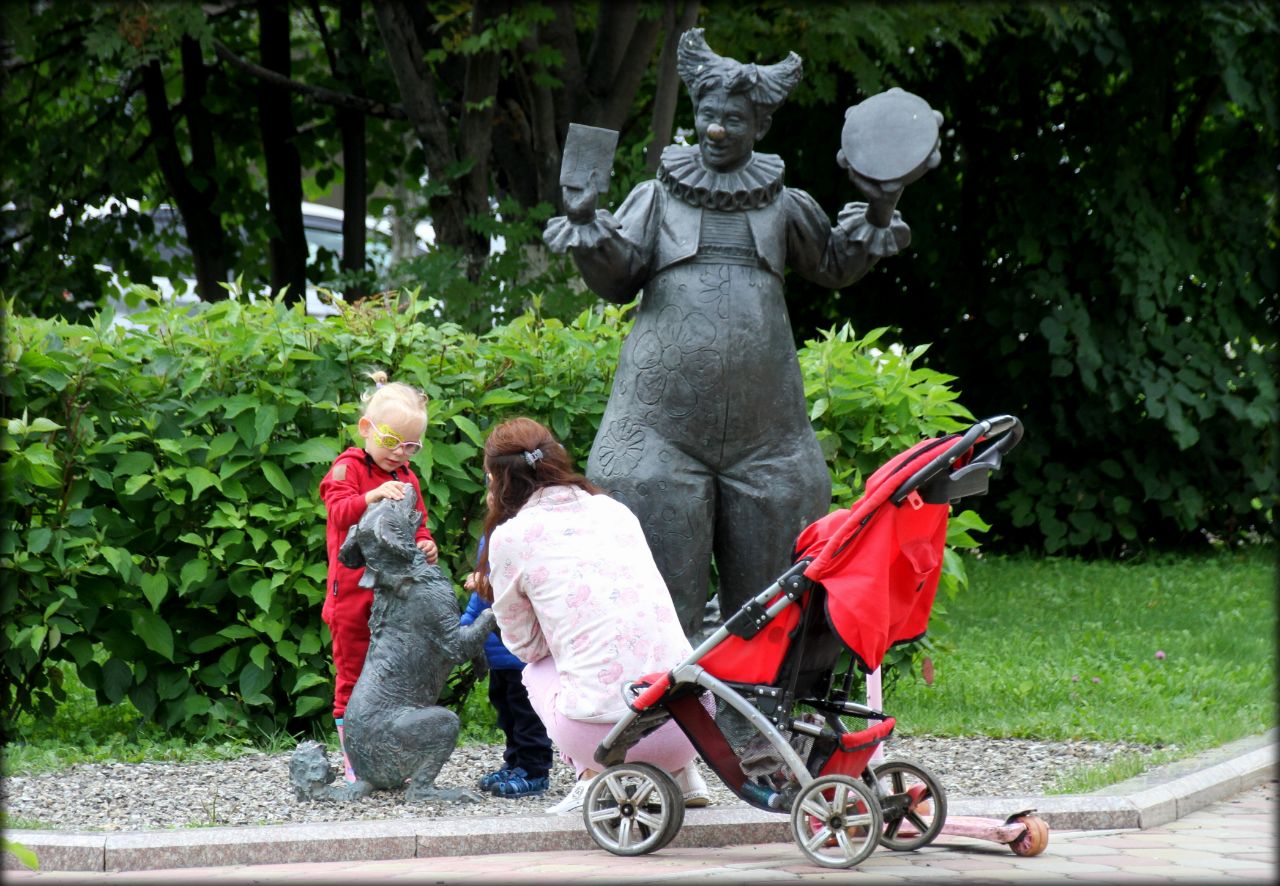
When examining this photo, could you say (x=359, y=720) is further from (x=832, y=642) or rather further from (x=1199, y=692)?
(x=1199, y=692)

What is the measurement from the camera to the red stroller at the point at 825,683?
409cm

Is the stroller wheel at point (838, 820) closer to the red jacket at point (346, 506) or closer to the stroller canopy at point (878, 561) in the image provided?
the stroller canopy at point (878, 561)

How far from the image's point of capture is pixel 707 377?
5.01 metres

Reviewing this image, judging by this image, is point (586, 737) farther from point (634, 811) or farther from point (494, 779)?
point (494, 779)

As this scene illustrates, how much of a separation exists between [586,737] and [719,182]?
196 centimetres

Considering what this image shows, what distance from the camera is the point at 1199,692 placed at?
23.6ft

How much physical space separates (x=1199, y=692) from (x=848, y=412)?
2392 mm

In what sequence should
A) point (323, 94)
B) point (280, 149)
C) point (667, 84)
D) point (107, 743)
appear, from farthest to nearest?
point (280, 149) < point (323, 94) < point (667, 84) < point (107, 743)

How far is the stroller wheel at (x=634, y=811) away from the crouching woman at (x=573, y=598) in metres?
0.19

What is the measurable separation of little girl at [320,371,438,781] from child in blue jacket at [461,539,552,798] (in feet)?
1.29

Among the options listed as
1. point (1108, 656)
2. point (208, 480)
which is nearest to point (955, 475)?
point (208, 480)

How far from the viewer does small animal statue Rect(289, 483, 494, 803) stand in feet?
15.7

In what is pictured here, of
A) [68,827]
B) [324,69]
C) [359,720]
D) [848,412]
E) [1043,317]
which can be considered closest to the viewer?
[68,827]

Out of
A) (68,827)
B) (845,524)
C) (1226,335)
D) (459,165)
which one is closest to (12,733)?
(68,827)
